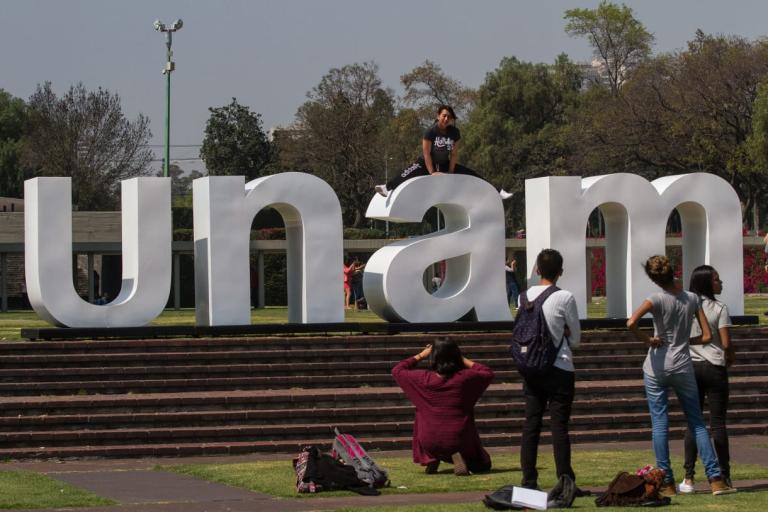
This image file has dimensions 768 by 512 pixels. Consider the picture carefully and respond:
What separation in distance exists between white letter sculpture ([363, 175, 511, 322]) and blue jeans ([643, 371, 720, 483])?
25.4 feet

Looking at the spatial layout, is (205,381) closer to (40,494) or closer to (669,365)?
(40,494)

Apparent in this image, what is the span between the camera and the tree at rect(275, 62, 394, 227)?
2586 inches

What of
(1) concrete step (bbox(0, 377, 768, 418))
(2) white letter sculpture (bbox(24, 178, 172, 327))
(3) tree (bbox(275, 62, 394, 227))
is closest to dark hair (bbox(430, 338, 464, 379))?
(1) concrete step (bbox(0, 377, 768, 418))

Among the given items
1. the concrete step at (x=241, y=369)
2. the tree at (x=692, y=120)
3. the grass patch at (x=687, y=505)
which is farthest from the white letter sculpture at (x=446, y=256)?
the tree at (x=692, y=120)

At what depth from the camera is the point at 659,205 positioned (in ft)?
58.9

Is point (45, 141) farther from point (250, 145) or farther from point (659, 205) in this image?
point (659, 205)

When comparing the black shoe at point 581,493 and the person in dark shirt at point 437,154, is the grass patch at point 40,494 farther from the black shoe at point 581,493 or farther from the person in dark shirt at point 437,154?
the person in dark shirt at point 437,154

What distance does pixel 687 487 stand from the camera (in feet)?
31.2

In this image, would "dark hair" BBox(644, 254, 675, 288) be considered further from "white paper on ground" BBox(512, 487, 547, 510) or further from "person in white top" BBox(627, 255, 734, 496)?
"white paper on ground" BBox(512, 487, 547, 510)

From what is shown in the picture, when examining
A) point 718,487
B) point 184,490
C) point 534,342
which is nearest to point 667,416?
point 718,487

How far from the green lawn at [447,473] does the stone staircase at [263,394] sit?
1.08 m

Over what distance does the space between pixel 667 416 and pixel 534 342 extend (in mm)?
1104

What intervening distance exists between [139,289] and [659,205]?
22.8 feet

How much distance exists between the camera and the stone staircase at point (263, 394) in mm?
12828
